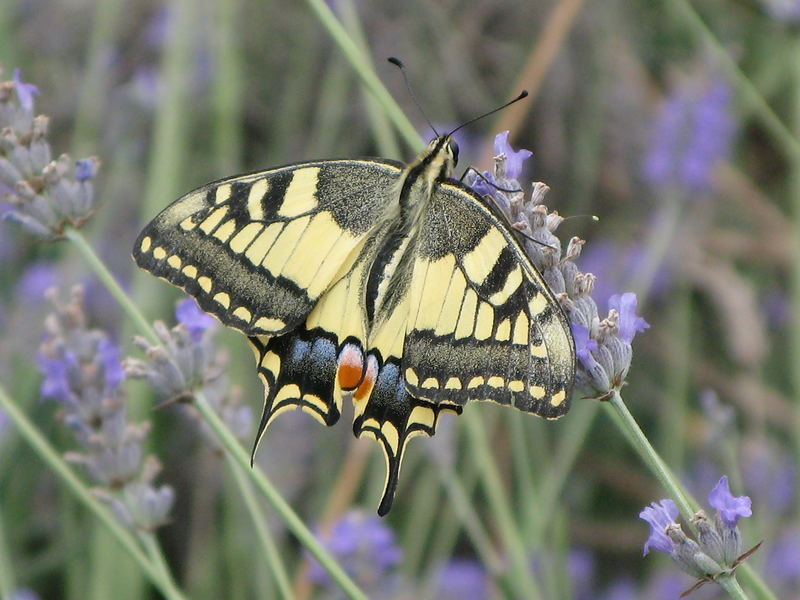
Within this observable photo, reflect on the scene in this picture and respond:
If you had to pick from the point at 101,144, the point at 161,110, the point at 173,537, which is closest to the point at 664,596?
the point at 173,537

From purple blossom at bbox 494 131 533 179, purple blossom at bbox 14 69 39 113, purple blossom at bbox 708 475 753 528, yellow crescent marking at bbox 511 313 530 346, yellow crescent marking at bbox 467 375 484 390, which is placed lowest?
purple blossom at bbox 708 475 753 528

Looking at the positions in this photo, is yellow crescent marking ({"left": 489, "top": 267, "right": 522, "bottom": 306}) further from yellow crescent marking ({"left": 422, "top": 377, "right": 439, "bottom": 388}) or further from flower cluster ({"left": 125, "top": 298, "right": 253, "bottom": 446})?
flower cluster ({"left": 125, "top": 298, "right": 253, "bottom": 446})

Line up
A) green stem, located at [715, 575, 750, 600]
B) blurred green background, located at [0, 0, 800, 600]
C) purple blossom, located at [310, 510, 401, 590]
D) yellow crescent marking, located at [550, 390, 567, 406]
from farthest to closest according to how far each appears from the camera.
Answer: blurred green background, located at [0, 0, 800, 600] < purple blossom, located at [310, 510, 401, 590] < yellow crescent marking, located at [550, 390, 567, 406] < green stem, located at [715, 575, 750, 600]

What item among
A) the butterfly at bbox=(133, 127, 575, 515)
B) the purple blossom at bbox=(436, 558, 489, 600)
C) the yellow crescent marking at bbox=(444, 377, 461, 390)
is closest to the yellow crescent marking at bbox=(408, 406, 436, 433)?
the butterfly at bbox=(133, 127, 575, 515)

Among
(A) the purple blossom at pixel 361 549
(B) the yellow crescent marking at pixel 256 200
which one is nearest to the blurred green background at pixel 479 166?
(A) the purple blossom at pixel 361 549

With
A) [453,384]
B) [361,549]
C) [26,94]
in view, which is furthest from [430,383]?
[361,549]

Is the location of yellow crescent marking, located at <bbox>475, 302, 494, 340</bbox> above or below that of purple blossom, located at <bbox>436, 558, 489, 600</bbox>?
above

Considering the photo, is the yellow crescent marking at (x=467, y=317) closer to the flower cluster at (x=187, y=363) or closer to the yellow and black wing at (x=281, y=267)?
the yellow and black wing at (x=281, y=267)
